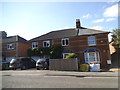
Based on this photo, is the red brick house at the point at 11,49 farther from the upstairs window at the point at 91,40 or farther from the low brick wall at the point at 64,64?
the upstairs window at the point at 91,40

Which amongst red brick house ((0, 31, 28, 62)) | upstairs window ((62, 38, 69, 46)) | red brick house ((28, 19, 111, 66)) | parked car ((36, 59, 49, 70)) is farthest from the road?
red brick house ((0, 31, 28, 62))

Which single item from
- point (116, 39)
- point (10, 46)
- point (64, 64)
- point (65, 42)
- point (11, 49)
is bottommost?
point (64, 64)

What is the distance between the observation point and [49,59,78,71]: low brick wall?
52.6ft

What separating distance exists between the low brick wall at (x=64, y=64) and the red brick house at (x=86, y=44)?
554 centimetres

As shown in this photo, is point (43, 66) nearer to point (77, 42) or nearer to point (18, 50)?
point (77, 42)

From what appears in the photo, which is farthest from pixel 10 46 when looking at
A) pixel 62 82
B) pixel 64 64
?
pixel 62 82

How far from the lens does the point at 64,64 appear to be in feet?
54.1

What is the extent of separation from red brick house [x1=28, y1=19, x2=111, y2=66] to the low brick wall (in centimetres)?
554

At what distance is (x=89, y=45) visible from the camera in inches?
836

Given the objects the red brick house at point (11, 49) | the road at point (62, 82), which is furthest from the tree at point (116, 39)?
the red brick house at point (11, 49)

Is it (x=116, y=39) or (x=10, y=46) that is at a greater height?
(x=116, y=39)

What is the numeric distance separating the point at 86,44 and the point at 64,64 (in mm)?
7121

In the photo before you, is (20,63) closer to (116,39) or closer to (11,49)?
(11,49)

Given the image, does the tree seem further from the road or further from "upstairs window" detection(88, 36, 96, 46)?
the road
